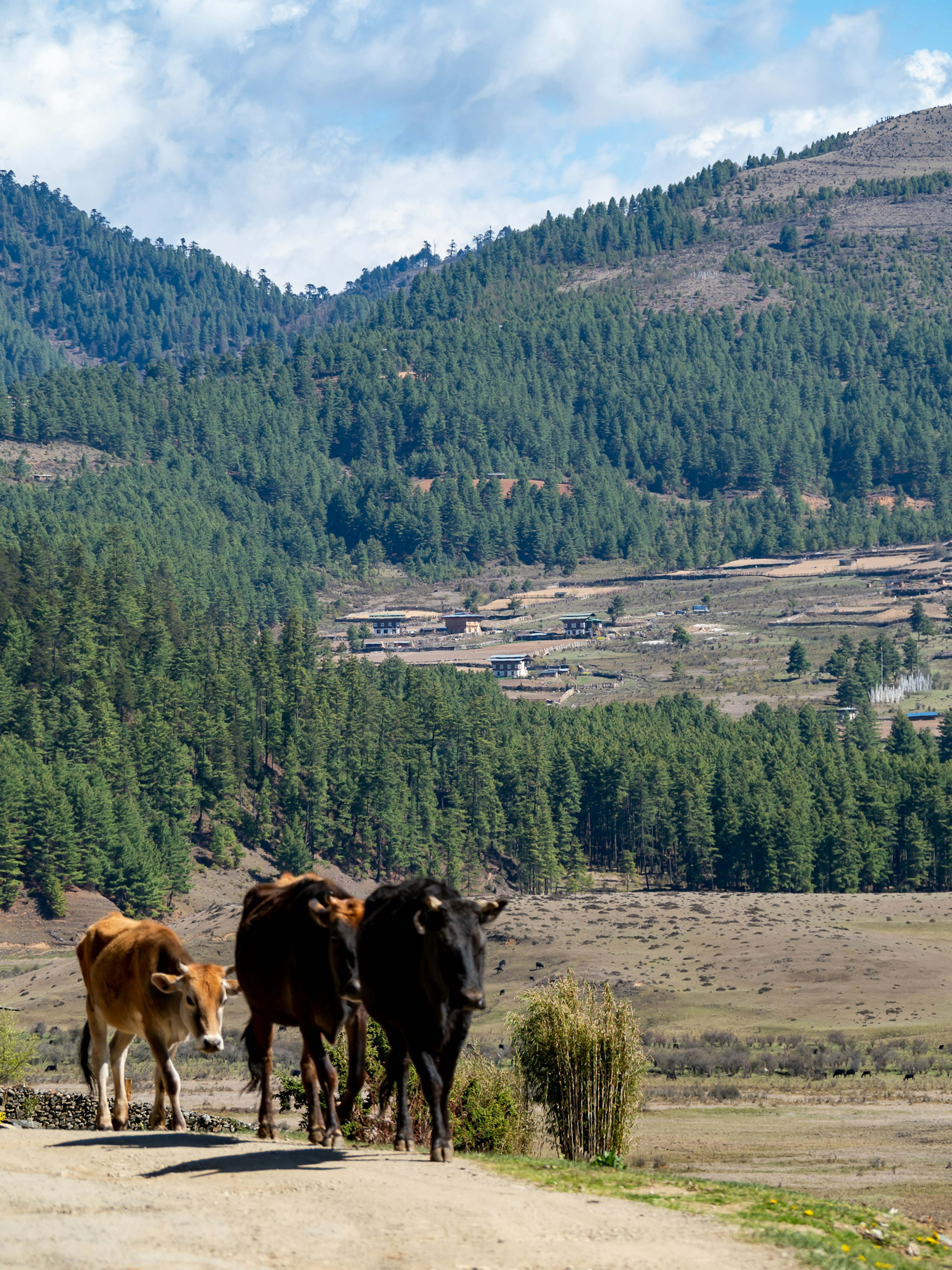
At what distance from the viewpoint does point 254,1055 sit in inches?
714

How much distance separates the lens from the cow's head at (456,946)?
1584 cm

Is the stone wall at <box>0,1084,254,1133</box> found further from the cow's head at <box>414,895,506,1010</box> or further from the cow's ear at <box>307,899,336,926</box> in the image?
the cow's head at <box>414,895,506,1010</box>

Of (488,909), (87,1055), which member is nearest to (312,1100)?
(488,909)

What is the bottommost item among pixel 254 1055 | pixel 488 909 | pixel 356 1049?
pixel 254 1055

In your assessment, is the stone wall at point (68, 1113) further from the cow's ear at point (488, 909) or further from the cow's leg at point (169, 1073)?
the cow's ear at point (488, 909)

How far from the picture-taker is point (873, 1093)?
63219 mm

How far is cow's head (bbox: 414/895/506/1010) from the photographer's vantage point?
1584cm

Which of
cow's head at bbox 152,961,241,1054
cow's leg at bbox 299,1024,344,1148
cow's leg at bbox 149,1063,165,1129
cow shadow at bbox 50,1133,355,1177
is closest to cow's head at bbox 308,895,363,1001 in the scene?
cow's leg at bbox 299,1024,344,1148

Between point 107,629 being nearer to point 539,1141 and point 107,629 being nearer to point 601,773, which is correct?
point 601,773

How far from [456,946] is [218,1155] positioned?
3561 millimetres

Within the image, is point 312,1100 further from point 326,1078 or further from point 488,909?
point 488,909

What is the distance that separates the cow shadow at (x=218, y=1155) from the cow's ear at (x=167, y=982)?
1.73 metres

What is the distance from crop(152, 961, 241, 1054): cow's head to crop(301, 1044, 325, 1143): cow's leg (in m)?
0.97

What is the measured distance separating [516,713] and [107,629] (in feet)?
163
